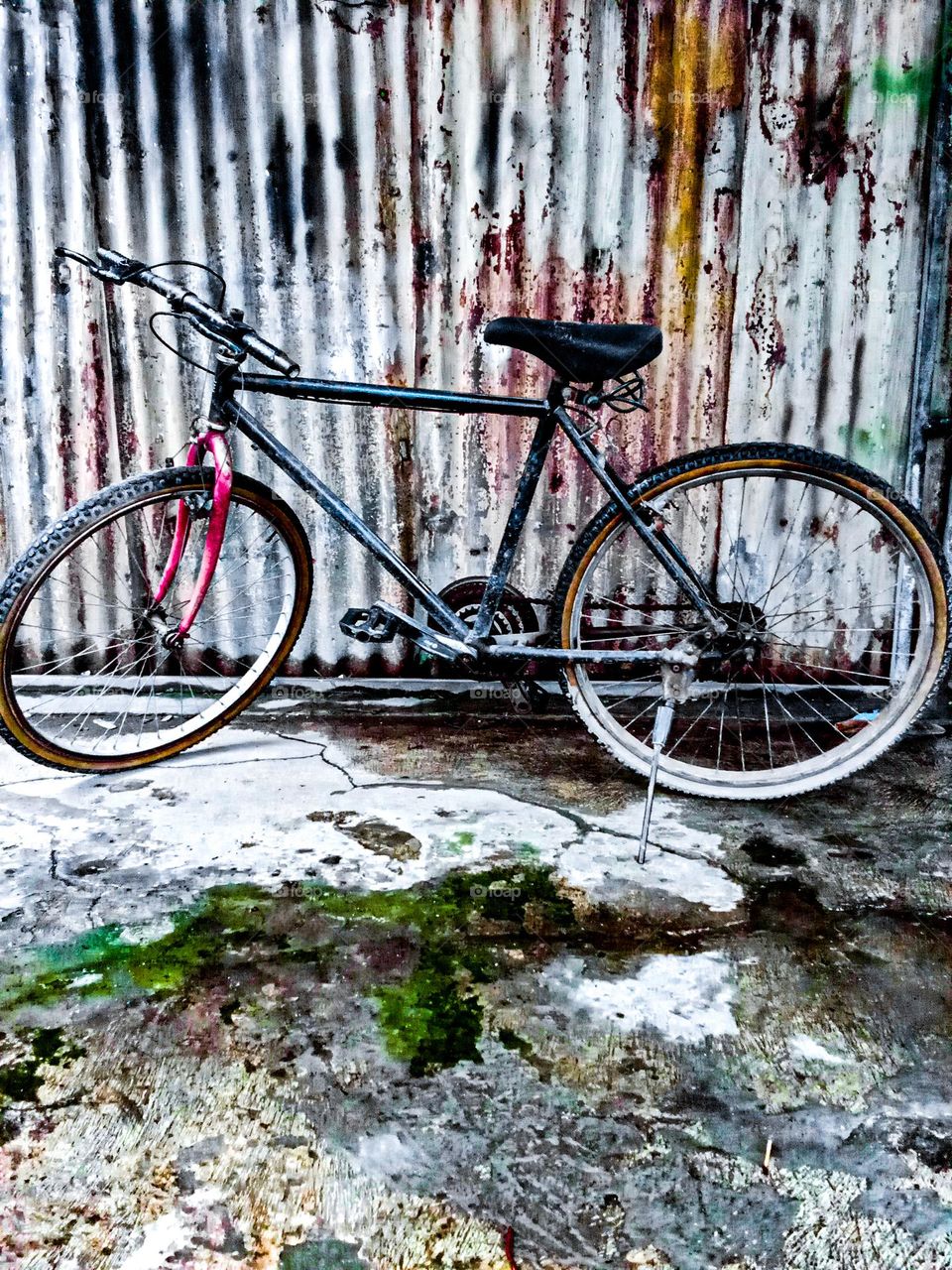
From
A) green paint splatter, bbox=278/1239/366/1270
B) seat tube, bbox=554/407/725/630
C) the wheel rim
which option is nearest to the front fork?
the wheel rim

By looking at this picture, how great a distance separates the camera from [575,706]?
10.9ft

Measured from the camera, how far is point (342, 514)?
10.8ft

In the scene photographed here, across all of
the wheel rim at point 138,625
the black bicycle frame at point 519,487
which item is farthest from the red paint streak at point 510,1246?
the wheel rim at point 138,625

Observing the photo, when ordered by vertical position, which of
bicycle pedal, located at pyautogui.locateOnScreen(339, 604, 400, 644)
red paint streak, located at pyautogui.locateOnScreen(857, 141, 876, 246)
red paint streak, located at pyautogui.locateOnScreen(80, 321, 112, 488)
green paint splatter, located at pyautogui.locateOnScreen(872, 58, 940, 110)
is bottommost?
bicycle pedal, located at pyautogui.locateOnScreen(339, 604, 400, 644)

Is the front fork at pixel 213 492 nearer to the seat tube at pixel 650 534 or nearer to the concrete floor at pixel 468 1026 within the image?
the concrete floor at pixel 468 1026

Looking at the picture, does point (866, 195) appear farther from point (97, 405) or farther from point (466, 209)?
point (97, 405)

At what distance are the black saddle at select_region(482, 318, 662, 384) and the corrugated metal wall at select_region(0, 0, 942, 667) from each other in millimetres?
1052

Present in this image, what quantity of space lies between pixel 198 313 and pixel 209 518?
24.6 inches

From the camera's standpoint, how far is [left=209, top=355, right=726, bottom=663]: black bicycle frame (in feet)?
10.2

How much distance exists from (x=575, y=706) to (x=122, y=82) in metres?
2.90

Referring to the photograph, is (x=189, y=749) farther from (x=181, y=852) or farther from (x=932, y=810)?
(x=932, y=810)

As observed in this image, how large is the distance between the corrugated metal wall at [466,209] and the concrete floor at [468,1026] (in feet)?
4.95

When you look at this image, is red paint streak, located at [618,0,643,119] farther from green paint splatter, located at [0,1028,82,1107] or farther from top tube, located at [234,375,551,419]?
green paint splatter, located at [0,1028,82,1107]

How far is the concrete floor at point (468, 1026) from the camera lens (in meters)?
1.73
